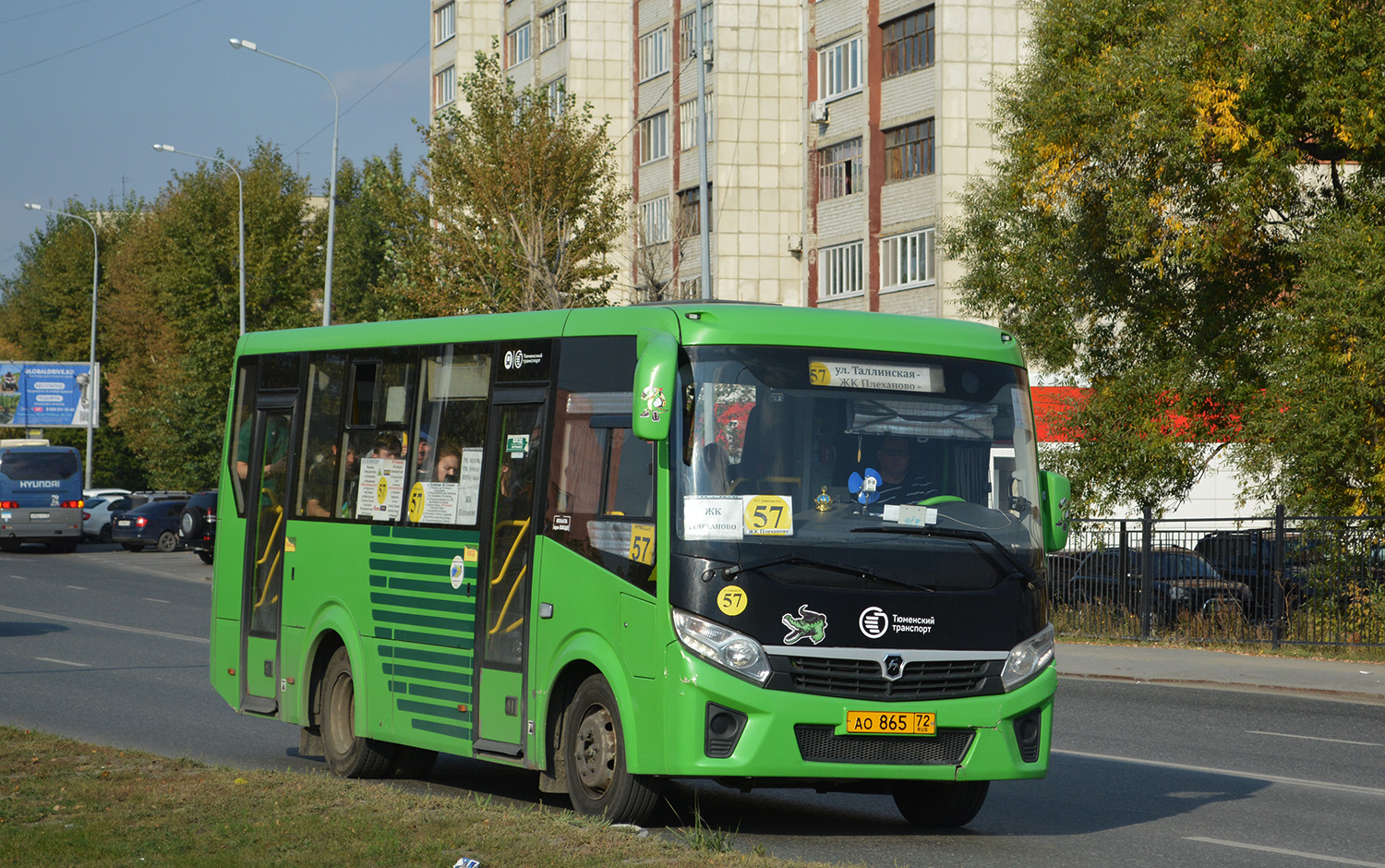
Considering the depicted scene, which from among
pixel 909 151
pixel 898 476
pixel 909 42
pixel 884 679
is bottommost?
pixel 884 679

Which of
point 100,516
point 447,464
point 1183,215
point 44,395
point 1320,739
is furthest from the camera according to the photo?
point 44,395

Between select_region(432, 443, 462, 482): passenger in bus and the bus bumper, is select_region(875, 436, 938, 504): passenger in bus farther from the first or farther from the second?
select_region(432, 443, 462, 482): passenger in bus

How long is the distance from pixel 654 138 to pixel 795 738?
56151 mm

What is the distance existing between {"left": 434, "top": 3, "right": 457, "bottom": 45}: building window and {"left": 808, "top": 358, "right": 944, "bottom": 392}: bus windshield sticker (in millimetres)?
72159

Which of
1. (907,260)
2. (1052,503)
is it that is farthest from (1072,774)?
(907,260)

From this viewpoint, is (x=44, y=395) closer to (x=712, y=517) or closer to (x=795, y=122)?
(x=795, y=122)

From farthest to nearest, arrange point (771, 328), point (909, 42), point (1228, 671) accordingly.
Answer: point (909, 42)
point (1228, 671)
point (771, 328)

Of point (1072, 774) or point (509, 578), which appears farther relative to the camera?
point (1072, 774)

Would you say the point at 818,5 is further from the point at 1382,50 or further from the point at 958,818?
the point at 958,818

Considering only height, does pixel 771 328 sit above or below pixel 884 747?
above

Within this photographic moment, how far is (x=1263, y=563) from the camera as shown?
946 inches

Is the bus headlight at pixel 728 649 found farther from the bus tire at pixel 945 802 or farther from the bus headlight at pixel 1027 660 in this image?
the bus tire at pixel 945 802

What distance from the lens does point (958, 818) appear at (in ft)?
32.1

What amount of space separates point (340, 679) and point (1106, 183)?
17.1 meters
